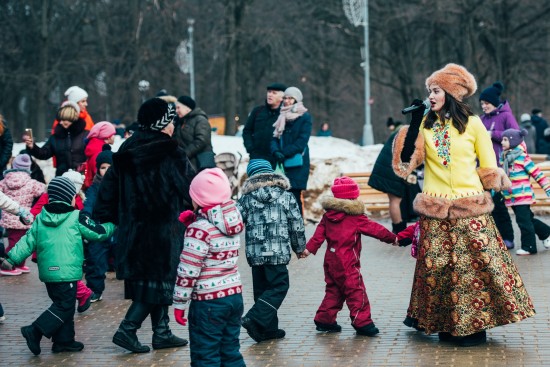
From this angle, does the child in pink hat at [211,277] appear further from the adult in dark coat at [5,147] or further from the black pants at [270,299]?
the adult in dark coat at [5,147]

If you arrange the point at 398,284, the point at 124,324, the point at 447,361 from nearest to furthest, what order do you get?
the point at 447,361 → the point at 124,324 → the point at 398,284

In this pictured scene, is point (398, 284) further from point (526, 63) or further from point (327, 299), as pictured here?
point (526, 63)

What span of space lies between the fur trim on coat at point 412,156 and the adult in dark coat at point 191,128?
503 centimetres

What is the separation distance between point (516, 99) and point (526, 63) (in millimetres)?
1914

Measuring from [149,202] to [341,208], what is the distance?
5.03ft

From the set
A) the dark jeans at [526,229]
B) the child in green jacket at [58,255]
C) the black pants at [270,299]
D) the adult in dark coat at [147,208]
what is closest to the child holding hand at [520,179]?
the dark jeans at [526,229]

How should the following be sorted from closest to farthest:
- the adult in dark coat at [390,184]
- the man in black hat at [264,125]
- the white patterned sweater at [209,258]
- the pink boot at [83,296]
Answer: the white patterned sweater at [209,258] < the pink boot at [83,296] < the man in black hat at [264,125] < the adult in dark coat at [390,184]

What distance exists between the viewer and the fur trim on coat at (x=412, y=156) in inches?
311

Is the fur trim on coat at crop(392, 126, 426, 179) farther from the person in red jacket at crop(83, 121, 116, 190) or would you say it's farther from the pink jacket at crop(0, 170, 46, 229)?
the pink jacket at crop(0, 170, 46, 229)

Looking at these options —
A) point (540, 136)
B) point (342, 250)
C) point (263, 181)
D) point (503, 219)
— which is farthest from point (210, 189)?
point (540, 136)

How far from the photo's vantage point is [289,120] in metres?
13.0

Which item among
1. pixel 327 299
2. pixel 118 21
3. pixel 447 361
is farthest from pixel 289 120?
pixel 118 21

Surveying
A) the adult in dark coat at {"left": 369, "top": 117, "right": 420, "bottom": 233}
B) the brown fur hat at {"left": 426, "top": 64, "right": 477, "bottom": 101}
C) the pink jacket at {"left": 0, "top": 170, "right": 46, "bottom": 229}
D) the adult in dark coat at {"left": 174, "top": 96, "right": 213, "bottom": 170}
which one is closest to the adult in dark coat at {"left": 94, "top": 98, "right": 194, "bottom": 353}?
the brown fur hat at {"left": 426, "top": 64, "right": 477, "bottom": 101}

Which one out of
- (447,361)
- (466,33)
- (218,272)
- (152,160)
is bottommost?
(447,361)
